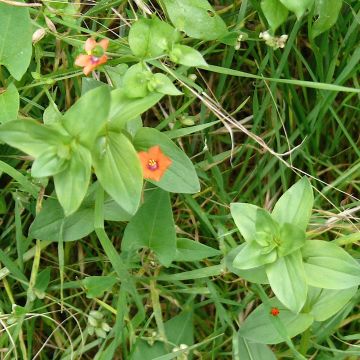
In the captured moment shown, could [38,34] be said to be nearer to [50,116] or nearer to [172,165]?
[50,116]

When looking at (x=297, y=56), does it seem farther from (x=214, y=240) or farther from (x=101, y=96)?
(x=101, y=96)

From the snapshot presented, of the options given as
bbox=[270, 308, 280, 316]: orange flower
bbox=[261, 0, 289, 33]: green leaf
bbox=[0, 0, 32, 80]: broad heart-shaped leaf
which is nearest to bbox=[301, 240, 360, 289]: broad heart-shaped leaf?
bbox=[270, 308, 280, 316]: orange flower

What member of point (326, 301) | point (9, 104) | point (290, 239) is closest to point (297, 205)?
point (290, 239)

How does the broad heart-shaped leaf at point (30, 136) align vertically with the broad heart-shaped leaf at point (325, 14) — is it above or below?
below

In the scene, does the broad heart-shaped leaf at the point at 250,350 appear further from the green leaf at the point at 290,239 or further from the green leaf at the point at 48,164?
the green leaf at the point at 48,164

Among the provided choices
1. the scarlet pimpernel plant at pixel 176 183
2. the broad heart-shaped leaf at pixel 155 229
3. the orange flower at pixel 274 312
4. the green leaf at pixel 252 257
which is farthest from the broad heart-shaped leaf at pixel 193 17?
the orange flower at pixel 274 312
